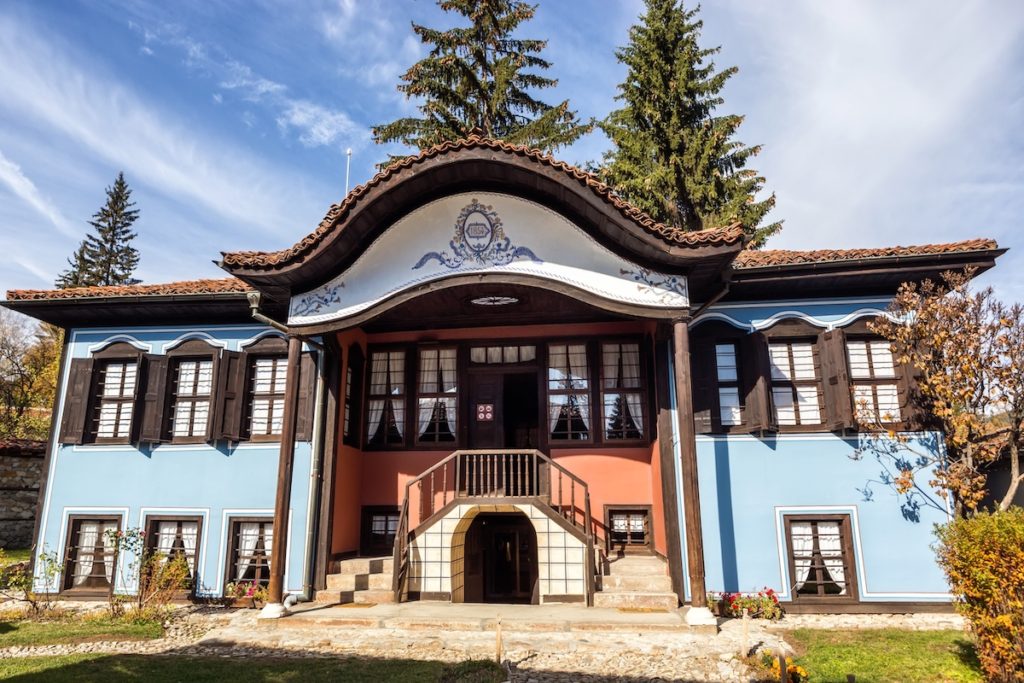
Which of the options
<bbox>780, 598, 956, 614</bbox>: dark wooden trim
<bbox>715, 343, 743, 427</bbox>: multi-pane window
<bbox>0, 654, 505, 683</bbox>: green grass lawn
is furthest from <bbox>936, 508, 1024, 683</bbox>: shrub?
<bbox>0, 654, 505, 683</bbox>: green grass lawn

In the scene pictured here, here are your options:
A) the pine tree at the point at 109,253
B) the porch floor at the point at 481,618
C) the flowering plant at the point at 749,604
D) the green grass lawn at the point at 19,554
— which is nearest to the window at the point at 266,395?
the porch floor at the point at 481,618

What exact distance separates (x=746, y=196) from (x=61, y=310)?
724 inches

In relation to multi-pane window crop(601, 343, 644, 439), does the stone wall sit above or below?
below

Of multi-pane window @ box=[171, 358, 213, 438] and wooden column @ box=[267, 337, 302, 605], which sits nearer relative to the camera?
wooden column @ box=[267, 337, 302, 605]

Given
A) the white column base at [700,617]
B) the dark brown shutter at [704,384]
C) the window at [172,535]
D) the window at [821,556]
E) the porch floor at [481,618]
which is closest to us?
the white column base at [700,617]

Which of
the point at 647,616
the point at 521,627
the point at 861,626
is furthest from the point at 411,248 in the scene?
the point at 861,626

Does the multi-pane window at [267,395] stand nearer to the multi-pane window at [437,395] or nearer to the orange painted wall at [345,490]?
the orange painted wall at [345,490]

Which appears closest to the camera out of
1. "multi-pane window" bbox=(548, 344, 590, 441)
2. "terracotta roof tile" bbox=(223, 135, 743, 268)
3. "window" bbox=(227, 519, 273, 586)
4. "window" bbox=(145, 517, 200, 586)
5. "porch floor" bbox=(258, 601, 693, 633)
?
"porch floor" bbox=(258, 601, 693, 633)

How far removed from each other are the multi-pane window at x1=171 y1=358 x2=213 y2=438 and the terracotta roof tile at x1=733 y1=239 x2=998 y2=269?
952cm

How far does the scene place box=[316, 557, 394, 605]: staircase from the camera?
957 cm

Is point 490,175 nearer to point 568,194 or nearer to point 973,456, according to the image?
point 568,194

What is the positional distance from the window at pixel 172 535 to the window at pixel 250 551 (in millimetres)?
689

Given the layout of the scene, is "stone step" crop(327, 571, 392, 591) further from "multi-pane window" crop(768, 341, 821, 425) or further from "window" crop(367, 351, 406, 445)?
"multi-pane window" crop(768, 341, 821, 425)

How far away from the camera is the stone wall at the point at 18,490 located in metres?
16.2
